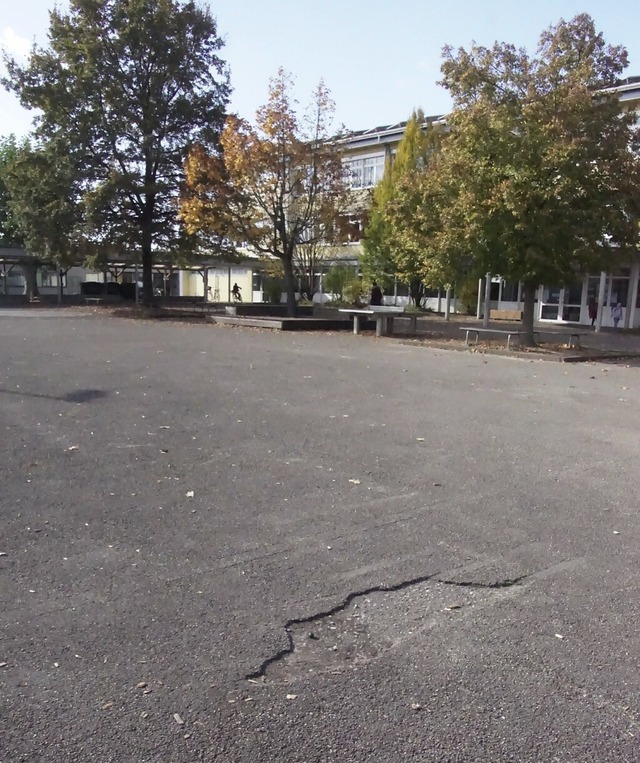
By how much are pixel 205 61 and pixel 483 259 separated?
2091 centimetres

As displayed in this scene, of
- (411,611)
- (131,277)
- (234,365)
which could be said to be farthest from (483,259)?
(131,277)

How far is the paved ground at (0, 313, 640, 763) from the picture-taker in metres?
2.75

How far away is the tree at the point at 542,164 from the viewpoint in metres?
16.2

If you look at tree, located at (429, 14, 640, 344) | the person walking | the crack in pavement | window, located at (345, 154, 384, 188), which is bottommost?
the crack in pavement

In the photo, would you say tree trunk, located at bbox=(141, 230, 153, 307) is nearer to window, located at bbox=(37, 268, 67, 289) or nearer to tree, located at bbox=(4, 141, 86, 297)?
tree, located at bbox=(4, 141, 86, 297)

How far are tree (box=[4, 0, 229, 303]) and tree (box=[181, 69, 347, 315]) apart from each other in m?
5.02

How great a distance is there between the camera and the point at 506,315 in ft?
115

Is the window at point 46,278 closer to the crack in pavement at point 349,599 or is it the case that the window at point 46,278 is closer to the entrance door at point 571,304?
the entrance door at point 571,304

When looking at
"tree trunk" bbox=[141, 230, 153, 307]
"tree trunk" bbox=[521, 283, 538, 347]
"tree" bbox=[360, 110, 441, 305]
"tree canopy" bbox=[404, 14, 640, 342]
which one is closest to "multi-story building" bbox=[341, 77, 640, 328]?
"tree" bbox=[360, 110, 441, 305]

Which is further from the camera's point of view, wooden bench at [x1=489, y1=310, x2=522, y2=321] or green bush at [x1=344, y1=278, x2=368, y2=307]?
green bush at [x1=344, y1=278, x2=368, y2=307]

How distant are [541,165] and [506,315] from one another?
63.0 feet

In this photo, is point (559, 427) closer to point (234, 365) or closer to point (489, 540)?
point (489, 540)

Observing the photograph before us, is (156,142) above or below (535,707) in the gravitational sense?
above

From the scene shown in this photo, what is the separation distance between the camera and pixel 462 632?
3523 mm
